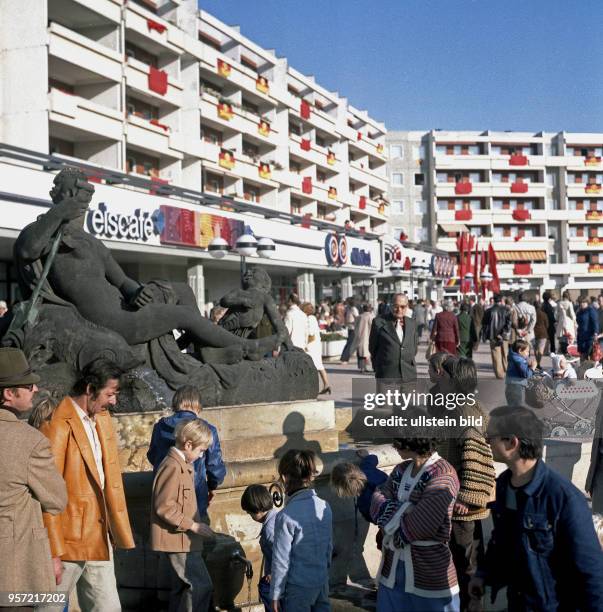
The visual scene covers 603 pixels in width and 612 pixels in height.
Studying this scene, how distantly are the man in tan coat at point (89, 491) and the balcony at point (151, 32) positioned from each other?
3000cm

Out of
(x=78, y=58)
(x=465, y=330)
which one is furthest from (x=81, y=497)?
(x=78, y=58)

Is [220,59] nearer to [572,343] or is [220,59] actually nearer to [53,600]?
[572,343]

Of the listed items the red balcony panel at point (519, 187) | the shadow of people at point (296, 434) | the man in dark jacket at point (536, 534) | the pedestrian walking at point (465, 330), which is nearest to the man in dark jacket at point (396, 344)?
the shadow of people at point (296, 434)

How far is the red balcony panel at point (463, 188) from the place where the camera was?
73.4 metres

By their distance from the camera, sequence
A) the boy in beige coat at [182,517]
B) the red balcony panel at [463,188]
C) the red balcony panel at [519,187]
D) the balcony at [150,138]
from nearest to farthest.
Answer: the boy in beige coat at [182,517], the balcony at [150,138], the red balcony panel at [463,188], the red balcony panel at [519,187]

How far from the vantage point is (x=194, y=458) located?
4.10 meters

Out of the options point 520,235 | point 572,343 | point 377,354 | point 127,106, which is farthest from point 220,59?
point 520,235

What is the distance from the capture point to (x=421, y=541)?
351 cm

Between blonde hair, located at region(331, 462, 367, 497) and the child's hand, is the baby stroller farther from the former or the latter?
the child's hand

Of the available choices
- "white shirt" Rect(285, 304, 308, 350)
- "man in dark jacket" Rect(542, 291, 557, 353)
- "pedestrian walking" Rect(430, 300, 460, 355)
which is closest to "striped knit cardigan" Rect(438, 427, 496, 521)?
"white shirt" Rect(285, 304, 308, 350)

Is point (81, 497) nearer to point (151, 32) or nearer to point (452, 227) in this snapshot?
point (151, 32)

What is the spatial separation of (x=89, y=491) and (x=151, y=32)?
3179cm

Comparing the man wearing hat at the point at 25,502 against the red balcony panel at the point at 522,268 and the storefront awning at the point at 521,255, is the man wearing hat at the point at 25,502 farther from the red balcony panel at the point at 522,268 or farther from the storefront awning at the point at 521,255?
the storefront awning at the point at 521,255

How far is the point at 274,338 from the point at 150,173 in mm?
27446
